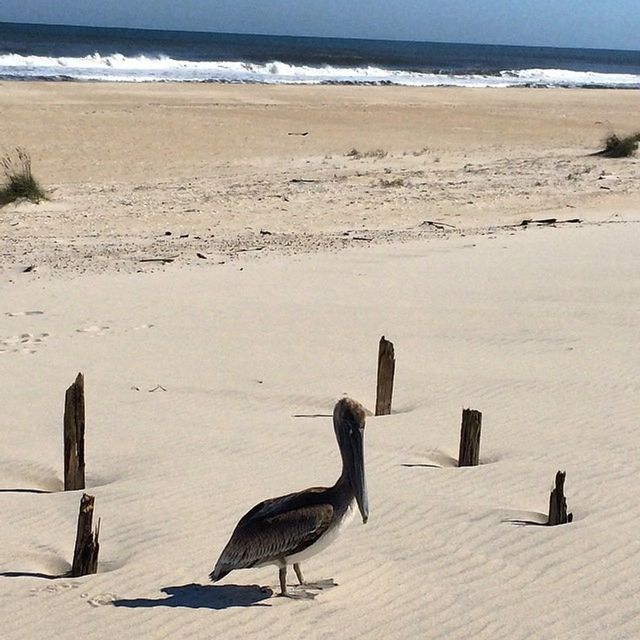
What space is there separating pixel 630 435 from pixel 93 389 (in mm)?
4591

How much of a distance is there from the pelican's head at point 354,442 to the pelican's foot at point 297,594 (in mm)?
693

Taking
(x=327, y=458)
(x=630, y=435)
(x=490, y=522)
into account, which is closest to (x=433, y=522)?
(x=490, y=522)

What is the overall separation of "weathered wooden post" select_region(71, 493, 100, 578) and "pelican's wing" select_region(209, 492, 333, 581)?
1.06 metres

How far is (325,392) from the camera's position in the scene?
9.28m

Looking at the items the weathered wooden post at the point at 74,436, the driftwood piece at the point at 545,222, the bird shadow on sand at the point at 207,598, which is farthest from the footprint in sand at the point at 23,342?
the driftwood piece at the point at 545,222

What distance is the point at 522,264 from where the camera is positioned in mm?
13750

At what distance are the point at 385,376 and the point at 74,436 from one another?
261 cm

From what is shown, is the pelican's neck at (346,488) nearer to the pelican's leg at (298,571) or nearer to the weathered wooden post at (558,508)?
the pelican's leg at (298,571)

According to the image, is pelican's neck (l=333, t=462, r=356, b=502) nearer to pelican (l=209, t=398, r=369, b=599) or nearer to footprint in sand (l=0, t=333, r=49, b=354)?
pelican (l=209, t=398, r=369, b=599)

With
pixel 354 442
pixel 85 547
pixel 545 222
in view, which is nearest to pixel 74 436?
pixel 85 547

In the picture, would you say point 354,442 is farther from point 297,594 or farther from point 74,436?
point 74,436

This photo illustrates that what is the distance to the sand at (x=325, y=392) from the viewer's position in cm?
520

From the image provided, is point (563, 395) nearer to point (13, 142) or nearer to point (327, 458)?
point (327, 458)

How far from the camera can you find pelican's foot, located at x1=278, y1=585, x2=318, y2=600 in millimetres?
5062
